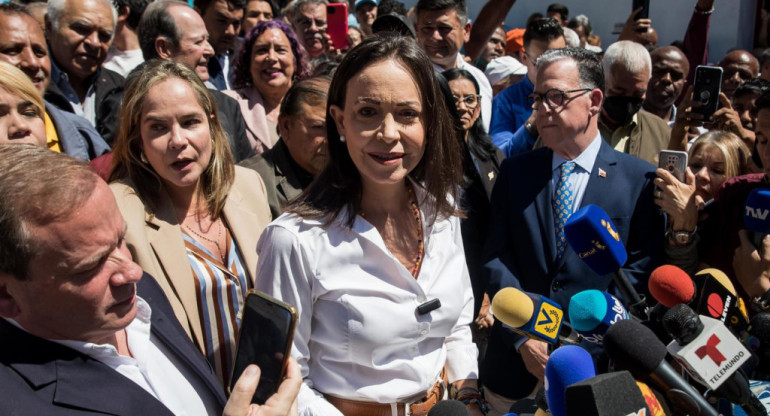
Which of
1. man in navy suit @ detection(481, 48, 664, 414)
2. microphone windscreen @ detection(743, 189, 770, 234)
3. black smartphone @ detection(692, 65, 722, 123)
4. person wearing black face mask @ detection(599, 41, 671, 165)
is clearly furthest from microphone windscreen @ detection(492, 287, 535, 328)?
person wearing black face mask @ detection(599, 41, 671, 165)

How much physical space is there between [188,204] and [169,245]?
32 centimetres

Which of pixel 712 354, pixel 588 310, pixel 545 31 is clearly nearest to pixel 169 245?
pixel 588 310

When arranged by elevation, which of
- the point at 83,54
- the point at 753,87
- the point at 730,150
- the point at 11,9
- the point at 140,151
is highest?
the point at 11,9

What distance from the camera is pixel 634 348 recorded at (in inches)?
60.7

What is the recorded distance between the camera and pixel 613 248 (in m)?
2.06

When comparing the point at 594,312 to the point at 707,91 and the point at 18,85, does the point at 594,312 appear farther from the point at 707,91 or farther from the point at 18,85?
the point at 707,91

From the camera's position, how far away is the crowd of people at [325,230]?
1.53 metres

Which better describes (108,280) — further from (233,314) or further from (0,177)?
(233,314)

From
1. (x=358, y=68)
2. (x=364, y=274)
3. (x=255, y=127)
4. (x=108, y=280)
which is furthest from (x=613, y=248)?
(x=255, y=127)

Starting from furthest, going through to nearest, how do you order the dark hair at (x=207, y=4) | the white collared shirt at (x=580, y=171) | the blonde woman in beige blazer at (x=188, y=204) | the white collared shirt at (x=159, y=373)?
the dark hair at (x=207, y=4)
the white collared shirt at (x=580, y=171)
the blonde woman in beige blazer at (x=188, y=204)
the white collared shirt at (x=159, y=373)

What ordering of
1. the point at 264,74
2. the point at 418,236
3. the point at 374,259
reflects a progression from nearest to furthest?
the point at 374,259
the point at 418,236
the point at 264,74

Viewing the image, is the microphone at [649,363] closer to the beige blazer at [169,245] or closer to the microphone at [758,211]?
the microphone at [758,211]

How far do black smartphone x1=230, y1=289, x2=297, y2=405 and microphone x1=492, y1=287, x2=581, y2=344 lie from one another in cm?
76

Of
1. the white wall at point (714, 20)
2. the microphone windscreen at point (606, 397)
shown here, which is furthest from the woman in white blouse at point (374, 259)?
the white wall at point (714, 20)
